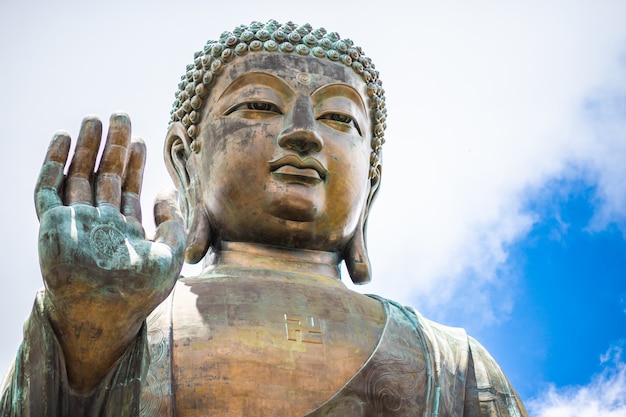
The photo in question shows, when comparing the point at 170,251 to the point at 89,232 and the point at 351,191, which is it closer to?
the point at 89,232

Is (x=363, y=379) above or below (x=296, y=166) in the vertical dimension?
below

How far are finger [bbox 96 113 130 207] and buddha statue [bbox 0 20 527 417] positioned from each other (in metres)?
0.01

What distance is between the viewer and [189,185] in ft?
34.6

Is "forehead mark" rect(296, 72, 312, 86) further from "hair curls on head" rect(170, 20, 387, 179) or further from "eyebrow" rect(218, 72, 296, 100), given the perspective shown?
"hair curls on head" rect(170, 20, 387, 179)

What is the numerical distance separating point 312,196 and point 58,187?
221 cm

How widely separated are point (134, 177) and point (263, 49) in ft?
7.76

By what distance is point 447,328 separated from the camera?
9.71 meters

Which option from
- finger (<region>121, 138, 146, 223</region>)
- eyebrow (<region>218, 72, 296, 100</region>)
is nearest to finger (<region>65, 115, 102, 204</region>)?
finger (<region>121, 138, 146, 223</region>)

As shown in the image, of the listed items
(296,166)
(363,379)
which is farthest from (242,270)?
(363,379)

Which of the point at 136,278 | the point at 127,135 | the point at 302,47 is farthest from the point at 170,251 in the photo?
the point at 302,47

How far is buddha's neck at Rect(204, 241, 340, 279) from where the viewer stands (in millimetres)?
9797

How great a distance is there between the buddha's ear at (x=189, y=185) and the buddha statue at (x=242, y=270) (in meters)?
0.02

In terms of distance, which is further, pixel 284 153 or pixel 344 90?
pixel 344 90

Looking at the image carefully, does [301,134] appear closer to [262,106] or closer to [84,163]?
[262,106]
